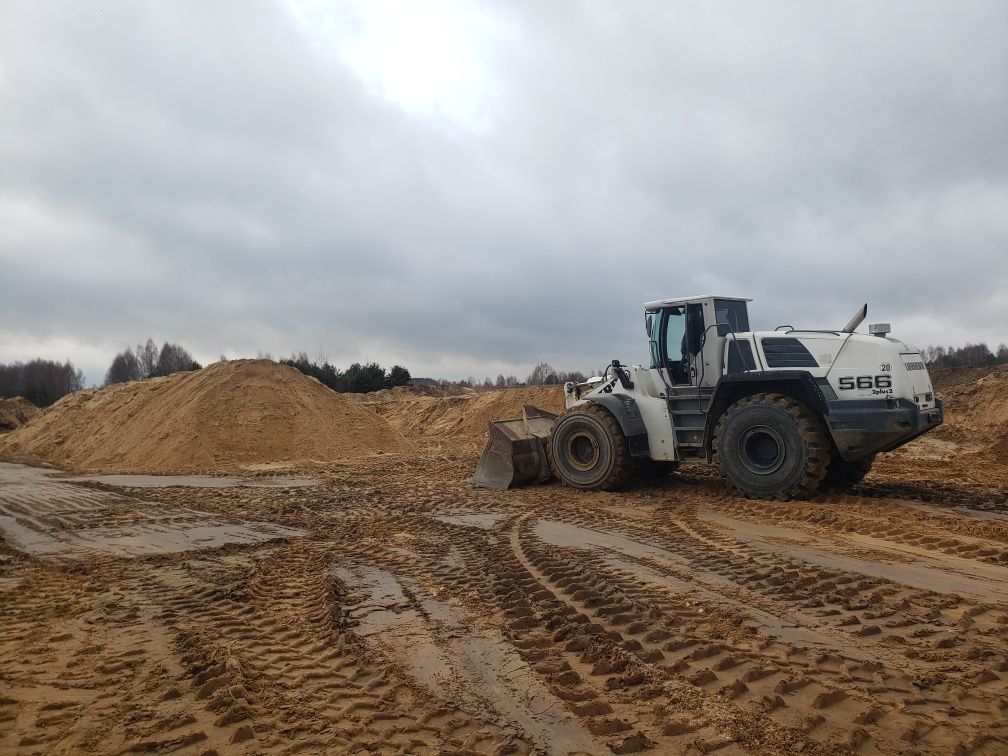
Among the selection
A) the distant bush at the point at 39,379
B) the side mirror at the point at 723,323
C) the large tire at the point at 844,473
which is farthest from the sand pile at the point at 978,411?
the distant bush at the point at 39,379

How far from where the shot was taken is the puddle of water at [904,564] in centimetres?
489

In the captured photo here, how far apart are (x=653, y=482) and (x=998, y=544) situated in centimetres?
532

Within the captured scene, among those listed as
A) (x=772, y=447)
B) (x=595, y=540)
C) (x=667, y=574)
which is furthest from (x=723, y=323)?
(x=667, y=574)

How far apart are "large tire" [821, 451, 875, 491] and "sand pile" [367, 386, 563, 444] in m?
16.0

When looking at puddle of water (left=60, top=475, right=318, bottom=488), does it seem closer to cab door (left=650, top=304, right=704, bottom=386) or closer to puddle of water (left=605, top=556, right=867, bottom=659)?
cab door (left=650, top=304, right=704, bottom=386)

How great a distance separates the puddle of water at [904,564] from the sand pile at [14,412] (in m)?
45.1

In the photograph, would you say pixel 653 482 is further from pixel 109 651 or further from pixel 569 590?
pixel 109 651

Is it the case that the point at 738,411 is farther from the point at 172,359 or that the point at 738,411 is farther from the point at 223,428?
the point at 172,359

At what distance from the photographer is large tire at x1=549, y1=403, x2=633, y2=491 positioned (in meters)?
10.0

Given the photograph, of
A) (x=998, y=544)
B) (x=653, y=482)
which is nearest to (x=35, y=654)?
(x=998, y=544)

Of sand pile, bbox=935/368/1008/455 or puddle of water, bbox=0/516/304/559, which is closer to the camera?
puddle of water, bbox=0/516/304/559

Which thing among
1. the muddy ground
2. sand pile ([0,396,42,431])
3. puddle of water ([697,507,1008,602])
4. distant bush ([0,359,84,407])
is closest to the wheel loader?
the muddy ground

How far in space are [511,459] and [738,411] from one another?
385cm

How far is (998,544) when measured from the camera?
6.12 m
